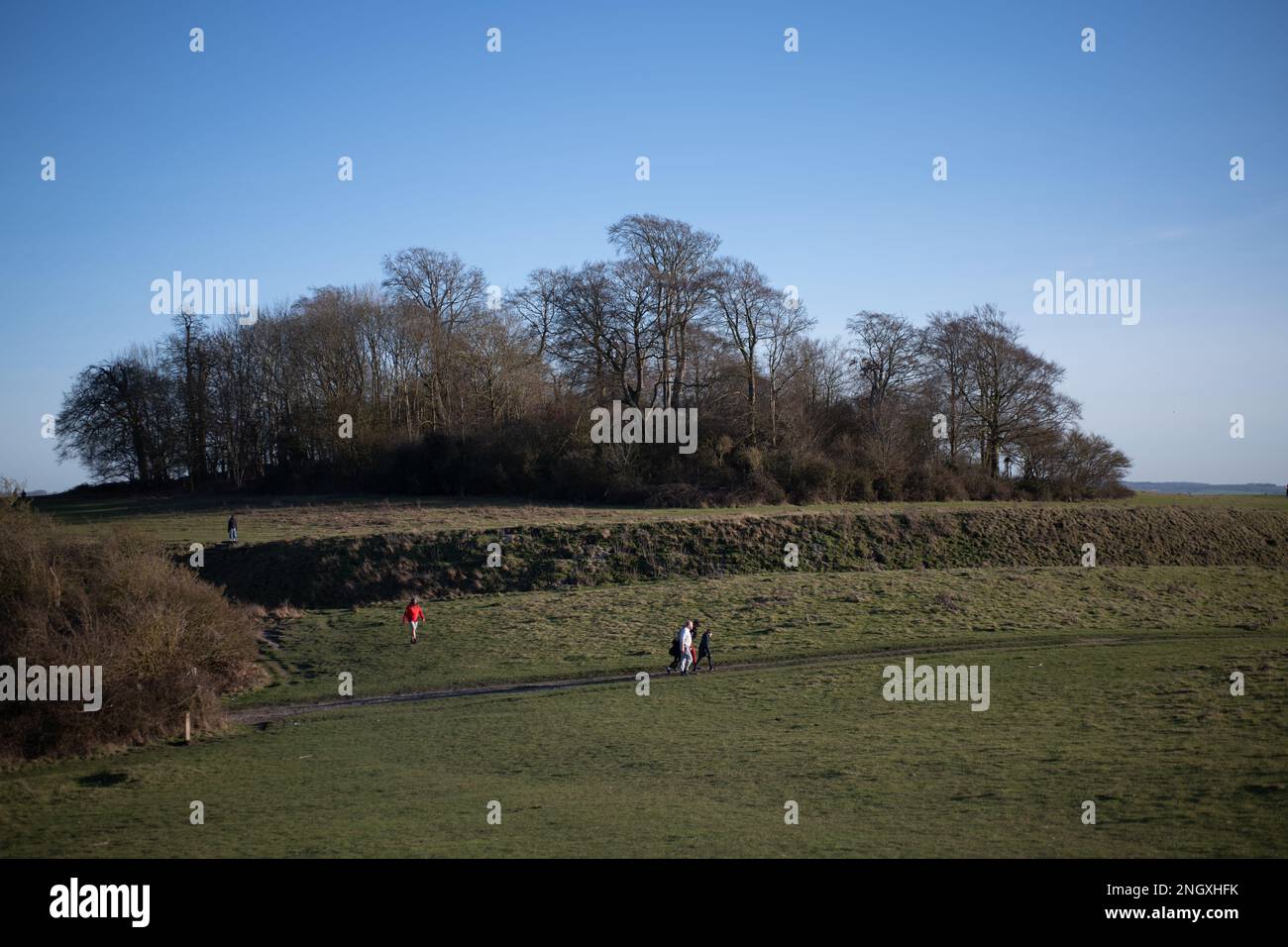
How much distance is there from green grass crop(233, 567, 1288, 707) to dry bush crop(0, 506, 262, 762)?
8.14 ft

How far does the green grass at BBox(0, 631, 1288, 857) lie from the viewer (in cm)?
1198

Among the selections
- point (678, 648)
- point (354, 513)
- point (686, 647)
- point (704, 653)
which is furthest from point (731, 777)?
point (354, 513)

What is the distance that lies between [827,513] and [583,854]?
40254 millimetres

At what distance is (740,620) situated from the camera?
33562 mm

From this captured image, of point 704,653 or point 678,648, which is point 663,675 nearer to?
point 678,648

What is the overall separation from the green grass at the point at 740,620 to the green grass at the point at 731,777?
4.15m

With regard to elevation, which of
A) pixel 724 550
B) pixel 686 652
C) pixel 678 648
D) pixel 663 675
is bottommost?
pixel 663 675

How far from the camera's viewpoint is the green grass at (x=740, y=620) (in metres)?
28.8

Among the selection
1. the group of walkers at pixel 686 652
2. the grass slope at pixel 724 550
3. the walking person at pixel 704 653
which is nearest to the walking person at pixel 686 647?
the group of walkers at pixel 686 652

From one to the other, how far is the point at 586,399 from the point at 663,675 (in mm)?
41475

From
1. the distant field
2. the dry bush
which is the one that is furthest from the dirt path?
the distant field

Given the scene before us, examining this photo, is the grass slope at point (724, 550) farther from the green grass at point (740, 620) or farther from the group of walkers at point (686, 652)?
the group of walkers at point (686, 652)

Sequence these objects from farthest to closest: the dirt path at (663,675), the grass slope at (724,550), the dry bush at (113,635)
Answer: the grass slope at (724,550) → the dirt path at (663,675) → the dry bush at (113,635)

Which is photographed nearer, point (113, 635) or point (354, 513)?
point (113, 635)
